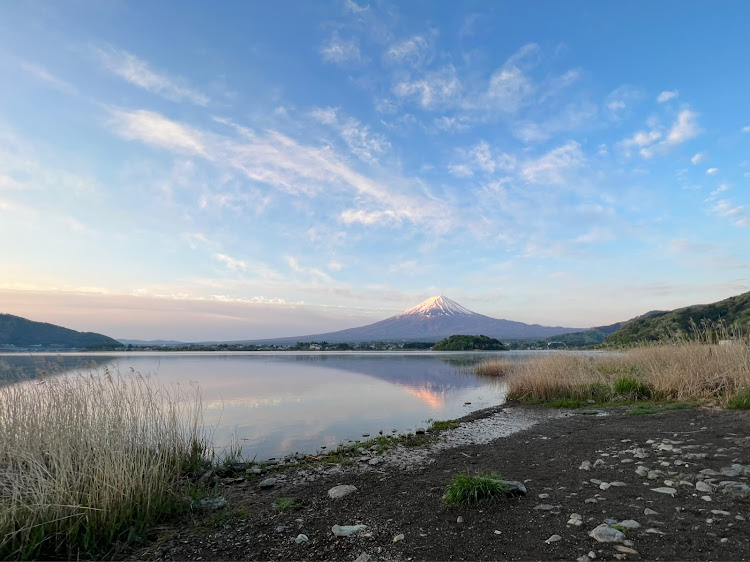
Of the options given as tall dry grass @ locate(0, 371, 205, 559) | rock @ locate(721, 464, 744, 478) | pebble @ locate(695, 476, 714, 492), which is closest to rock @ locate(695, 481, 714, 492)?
pebble @ locate(695, 476, 714, 492)

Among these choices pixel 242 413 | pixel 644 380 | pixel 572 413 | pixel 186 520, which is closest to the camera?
pixel 186 520

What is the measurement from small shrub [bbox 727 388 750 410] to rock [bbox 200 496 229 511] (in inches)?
422

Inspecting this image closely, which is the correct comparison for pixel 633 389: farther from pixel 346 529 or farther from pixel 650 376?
pixel 346 529

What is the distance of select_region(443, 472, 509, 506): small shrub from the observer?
4387 mm

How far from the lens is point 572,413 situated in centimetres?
1232

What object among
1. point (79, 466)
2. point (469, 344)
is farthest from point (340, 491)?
point (469, 344)

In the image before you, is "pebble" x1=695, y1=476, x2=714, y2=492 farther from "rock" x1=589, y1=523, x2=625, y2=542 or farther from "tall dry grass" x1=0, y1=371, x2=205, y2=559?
"tall dry grass" x1=0, y1=371, x2=205, y2=559

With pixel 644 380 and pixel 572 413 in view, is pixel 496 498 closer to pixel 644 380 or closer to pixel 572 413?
pixel 572 413

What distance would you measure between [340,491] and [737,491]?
430 cm

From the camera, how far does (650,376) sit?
13.4 m

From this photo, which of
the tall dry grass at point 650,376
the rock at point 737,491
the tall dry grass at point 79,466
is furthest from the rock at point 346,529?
the tall dry grass at point 650,376

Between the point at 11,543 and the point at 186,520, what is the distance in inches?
61.9

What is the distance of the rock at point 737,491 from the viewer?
12.9 ft

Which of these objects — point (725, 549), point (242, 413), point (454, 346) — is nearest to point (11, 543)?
point (725, 549)
